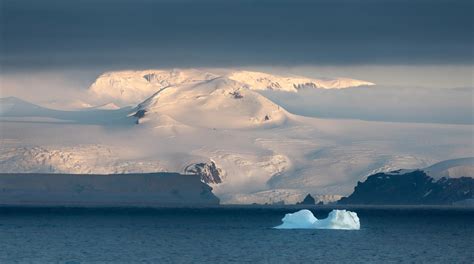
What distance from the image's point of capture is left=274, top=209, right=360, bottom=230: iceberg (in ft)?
583

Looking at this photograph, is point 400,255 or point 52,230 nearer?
point 400,255

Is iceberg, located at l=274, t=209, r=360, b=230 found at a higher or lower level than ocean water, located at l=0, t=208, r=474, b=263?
higher

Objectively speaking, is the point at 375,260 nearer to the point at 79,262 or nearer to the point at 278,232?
the point at 79,262

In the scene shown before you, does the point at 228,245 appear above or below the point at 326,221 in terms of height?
below

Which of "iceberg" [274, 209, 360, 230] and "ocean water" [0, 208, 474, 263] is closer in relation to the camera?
"ocean water" [0, 208, 474, 263]

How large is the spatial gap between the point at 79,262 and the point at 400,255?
28.7 metres

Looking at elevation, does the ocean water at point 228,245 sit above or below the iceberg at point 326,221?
below

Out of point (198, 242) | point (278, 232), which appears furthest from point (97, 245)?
point (278, 232)

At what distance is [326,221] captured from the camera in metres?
181

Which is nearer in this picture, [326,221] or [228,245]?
[228,245]

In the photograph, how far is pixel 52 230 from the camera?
18450cm

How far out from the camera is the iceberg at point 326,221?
178m

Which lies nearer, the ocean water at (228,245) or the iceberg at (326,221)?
the ocean water at (228,245)

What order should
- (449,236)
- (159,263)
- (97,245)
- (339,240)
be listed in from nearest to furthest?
(159,263)
(97,245)
(339,240)
(449,236)
